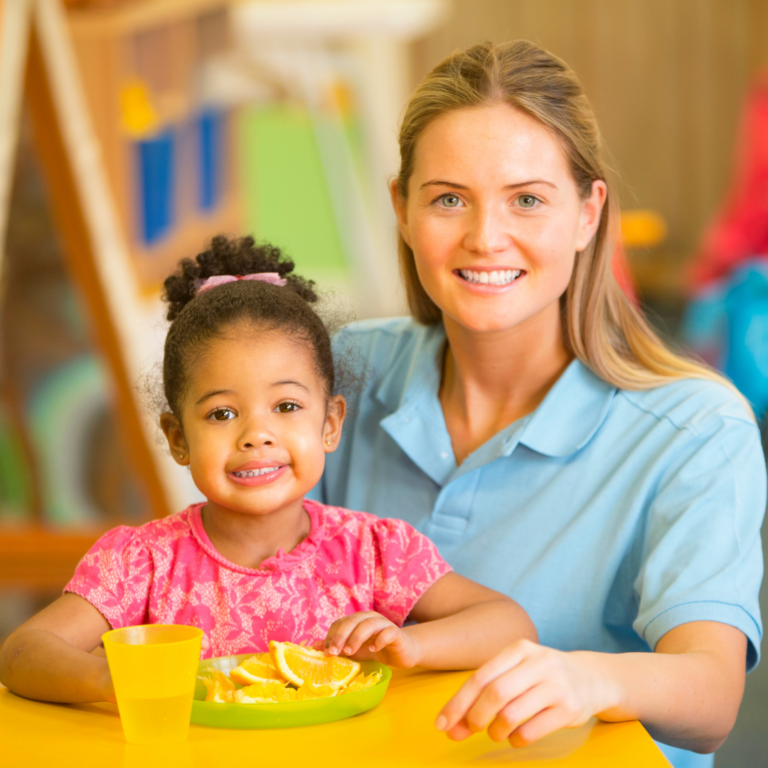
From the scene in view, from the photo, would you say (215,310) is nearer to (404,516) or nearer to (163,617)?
(163,617)

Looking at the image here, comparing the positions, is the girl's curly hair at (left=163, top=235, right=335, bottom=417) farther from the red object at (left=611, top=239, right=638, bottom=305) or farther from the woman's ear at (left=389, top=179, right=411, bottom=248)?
the red object at (left=611, top=239, right=638, bottom=305)

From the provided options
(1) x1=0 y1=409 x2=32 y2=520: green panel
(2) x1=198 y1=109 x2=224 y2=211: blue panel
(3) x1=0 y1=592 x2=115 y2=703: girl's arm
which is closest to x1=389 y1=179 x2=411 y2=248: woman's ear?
(3) x1=0 y1=592 x2=115 y2=703: girl's arm

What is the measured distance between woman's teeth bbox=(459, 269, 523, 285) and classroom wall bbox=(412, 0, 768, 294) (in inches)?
158

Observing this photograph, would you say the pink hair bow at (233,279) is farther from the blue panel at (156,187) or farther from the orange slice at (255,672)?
the blue panel at (156,187)

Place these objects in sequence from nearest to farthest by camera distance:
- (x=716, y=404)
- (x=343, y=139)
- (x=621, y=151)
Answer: (x=716, y=404) → (x=343, y=139) → (x=621, y=151)

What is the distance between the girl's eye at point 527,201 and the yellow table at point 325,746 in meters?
0.63

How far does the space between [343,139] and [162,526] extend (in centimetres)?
377

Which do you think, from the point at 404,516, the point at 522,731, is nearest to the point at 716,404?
the point at 404,516

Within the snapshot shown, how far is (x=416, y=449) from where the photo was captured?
1.37 metres

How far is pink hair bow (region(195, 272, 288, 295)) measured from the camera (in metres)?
1.14

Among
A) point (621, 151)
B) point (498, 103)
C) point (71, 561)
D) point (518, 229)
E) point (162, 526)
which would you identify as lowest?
point (71, 561)

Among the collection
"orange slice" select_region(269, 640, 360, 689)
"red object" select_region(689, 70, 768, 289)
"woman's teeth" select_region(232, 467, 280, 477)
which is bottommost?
"orange slice" select_region(269, 640, 360, 689)

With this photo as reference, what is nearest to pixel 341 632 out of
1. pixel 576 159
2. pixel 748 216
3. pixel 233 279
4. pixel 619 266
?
pixel 233 279

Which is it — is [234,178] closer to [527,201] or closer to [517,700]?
[527,201]
